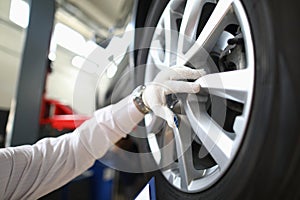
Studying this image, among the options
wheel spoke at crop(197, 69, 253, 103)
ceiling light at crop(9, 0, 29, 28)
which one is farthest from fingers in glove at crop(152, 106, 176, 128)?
ceiling light at crop(9, 0, 29, 28)

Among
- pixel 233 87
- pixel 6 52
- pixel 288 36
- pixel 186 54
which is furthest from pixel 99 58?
pixel 6 52

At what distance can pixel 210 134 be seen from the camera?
0.54 meters

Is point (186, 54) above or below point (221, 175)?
above

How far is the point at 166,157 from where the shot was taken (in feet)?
2.44

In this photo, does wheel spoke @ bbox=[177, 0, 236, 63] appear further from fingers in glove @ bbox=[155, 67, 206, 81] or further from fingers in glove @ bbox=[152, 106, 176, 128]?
fingers in glove @ bbox=[152, 106, 176, 128]

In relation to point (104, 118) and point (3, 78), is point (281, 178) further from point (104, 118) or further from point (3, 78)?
point (3, 78)

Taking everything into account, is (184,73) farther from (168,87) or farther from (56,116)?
(56,116)

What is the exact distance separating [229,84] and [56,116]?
4.74ft

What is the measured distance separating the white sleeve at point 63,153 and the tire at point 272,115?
44 cm

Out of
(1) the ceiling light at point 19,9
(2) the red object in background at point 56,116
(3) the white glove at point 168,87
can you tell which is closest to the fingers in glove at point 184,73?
(3) the white glove at point 168,87

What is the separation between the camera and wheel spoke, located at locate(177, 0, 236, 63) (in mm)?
513

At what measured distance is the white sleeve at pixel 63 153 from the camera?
2.28ft

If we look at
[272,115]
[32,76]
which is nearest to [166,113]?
[272,115]

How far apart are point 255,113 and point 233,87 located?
10 centimetres
